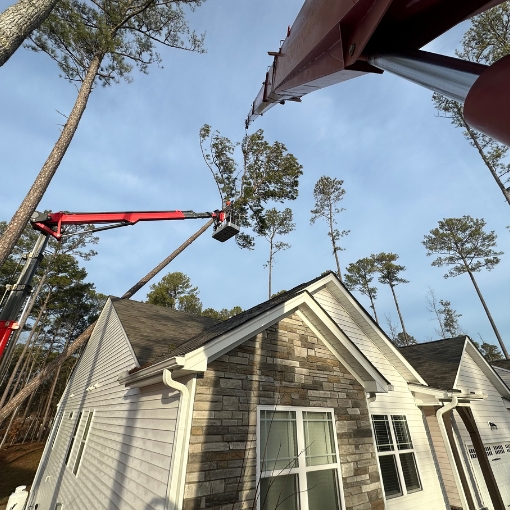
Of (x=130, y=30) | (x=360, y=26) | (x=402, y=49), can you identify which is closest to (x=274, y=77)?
(x=360, y=26)

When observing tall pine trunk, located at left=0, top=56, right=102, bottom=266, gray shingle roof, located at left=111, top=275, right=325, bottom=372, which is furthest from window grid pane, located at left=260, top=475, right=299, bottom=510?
tall pine trunk, located at left=0, top=56, right=102, bottom=266

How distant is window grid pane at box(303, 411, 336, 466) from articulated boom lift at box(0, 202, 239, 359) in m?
5.21

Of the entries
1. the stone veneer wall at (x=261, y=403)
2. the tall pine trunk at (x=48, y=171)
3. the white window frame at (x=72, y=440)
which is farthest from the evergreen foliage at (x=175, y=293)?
the stone veneer wall at (x=261, y=403)

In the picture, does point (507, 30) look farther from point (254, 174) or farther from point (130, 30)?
point (130, 30)

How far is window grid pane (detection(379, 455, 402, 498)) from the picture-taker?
6844 millimetres

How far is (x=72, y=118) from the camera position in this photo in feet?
27.8

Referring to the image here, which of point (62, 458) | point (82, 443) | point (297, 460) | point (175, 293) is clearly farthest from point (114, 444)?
point (175, 293)

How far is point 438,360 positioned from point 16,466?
30980 millimetres

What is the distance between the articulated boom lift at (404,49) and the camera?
58 cm

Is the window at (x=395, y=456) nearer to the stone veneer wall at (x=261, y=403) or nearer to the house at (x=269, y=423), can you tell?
the house at (x=269, y=423)

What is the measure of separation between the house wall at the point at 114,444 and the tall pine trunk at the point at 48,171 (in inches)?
147

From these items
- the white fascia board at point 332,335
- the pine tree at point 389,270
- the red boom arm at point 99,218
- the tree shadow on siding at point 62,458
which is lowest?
the tree shadow on siding at point 62,458

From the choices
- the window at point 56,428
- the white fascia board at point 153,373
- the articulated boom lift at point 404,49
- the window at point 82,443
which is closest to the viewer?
the articulated boom lift at point 404,49

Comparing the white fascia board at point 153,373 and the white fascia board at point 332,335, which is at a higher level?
the white fascia board at point 332,335
